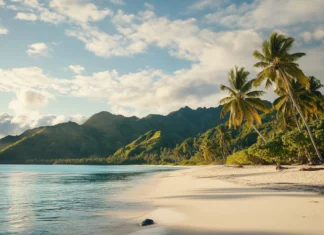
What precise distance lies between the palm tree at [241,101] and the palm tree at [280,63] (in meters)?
5.07

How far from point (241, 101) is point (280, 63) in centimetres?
884

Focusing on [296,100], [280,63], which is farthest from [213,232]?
→ [296,100]

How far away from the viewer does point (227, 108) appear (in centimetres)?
4197

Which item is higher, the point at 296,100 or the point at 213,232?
the point at 296,100

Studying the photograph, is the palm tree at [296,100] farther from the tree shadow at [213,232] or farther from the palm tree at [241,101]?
the tree shadow at [213,232]

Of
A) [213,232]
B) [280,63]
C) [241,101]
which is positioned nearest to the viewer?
[213,232]

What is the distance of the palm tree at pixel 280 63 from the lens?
1282 inches

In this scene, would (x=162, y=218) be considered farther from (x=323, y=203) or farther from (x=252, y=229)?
(x=323, y=203)

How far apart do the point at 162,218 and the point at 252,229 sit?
15.3 ft

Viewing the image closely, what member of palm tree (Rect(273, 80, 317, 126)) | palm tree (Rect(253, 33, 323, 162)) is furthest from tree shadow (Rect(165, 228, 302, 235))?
palm tree (Rect(273, 80, 317, 126))

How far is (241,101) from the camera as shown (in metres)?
40.4

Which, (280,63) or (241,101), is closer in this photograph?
(280,63)

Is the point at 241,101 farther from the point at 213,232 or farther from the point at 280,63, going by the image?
the point at 213,232

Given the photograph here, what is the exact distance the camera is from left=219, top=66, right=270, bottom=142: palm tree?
4012 centimetres
